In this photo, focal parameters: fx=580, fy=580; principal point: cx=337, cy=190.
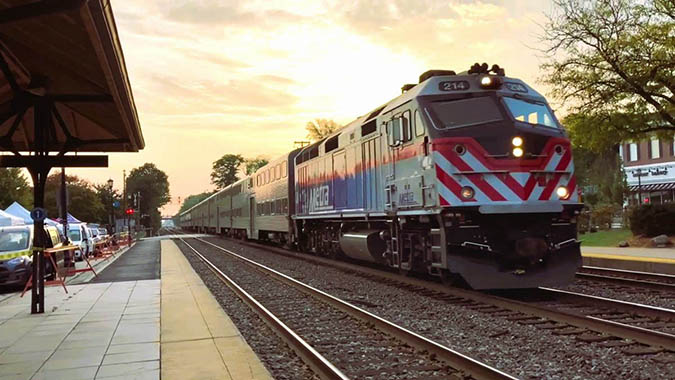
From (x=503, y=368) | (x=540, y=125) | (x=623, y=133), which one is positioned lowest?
(x=503, y=368)

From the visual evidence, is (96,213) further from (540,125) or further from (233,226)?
(540,125)

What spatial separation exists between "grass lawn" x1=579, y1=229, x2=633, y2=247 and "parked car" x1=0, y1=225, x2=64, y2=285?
1998 centimetres

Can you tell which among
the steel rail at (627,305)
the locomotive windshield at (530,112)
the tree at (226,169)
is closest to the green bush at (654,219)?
the locomotive windshield at (530,112)

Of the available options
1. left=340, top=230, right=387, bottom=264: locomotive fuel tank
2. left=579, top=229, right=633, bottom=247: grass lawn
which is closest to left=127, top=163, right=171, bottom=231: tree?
left=579, top=229, right=633, bottom=247: grass lawn

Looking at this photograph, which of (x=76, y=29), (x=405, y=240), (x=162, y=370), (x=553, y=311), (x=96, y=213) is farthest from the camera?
(x=96, y=213)

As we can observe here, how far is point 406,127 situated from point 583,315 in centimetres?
476

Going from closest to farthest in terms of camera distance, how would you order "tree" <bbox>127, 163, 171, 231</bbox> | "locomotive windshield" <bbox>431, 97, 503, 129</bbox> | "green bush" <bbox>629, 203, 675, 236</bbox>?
1. "locomotive windshield" <bbox>431, 97, 503, 129</bbox>
2. "green bush" <bbox>629, 203, 675, 236</bbox>
3. "tree" <bbox>127, 163, 171, 231</bbox>

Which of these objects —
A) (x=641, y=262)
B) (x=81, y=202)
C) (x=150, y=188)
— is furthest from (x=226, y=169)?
(x=641, y=262)

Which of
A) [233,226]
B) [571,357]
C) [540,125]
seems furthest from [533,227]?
[233,226]

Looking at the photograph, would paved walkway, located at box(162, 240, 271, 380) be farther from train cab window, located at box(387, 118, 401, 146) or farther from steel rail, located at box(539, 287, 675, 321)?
steel rail, located at box(539, 287, 675, 321)

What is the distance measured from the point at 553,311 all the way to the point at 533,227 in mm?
2084

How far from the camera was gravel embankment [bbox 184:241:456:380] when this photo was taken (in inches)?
229

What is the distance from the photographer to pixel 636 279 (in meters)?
12.6

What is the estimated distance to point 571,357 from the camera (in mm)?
6082
